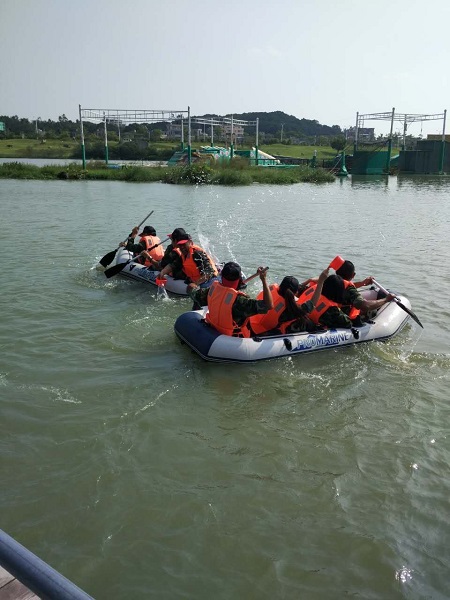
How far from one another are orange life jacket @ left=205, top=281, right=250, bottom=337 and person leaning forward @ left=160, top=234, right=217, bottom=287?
2856 mm

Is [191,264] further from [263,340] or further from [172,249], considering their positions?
[263,340]

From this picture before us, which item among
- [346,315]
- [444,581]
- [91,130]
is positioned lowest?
[444,581]

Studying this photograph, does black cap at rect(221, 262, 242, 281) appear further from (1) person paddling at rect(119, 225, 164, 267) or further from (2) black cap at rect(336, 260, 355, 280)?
(1) person paddling at rect(119, 225, 164, 267)

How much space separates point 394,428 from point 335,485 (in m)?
1.25

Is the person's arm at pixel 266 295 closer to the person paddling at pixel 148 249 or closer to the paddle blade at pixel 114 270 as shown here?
the person paddling at pixel 148 249

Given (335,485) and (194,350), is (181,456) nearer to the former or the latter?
(335,485)

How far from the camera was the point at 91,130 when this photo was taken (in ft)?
398

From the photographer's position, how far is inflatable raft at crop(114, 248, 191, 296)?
9.59 m

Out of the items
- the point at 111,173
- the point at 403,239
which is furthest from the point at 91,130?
the point at 403,239

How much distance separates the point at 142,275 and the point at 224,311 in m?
4.09

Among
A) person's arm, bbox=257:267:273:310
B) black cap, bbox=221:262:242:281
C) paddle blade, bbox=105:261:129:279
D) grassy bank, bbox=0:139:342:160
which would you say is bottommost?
paddle blade, bbox=105:261:129:279

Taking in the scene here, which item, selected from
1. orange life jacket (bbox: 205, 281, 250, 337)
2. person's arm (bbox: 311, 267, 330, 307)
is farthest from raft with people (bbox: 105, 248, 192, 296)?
person's arm (bbox: 311, 267, 330, 307)

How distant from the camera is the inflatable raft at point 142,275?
9.59 m

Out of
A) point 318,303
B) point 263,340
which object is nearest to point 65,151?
point 318,303
